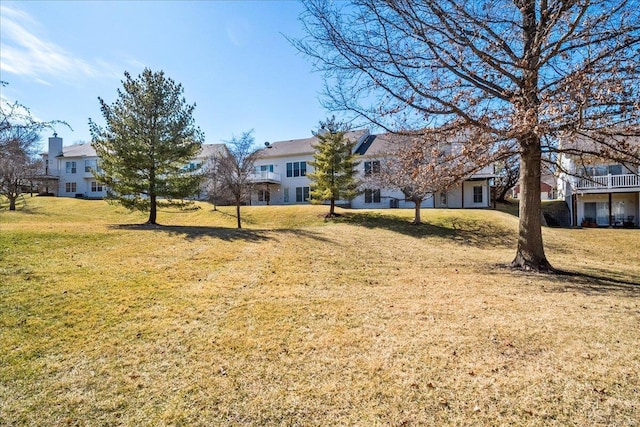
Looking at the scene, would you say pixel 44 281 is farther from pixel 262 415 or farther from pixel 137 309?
pixel 262 415

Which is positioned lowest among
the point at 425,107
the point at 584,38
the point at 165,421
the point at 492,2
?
the point at 165,421

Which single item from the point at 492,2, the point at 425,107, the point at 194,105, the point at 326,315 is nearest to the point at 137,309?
the point at 326,315

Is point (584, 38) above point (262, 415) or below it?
above

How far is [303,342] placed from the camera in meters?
5.06

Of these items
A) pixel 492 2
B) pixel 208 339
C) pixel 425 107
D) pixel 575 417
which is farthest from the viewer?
pixel 425 107

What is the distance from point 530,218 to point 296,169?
29915 mm

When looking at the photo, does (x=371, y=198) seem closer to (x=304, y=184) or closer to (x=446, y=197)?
(x=446, y=197)

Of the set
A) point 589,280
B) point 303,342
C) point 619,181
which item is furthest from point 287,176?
point 303,342

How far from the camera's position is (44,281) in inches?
295

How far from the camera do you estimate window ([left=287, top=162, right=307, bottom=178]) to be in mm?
38062

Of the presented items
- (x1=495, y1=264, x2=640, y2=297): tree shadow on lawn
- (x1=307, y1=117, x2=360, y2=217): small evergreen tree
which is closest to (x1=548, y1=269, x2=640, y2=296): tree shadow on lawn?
(x1=495, y1=264, x2=640, y2=297): tree shadow on lawn

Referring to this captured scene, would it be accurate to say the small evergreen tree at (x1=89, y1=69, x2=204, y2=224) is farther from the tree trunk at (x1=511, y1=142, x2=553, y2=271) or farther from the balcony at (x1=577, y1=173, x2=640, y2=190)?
the balcony at (x1=577, y1=173, x2=640, y2=190)

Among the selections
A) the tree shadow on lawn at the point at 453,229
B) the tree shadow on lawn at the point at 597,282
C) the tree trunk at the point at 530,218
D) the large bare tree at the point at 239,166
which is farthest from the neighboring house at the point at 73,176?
the tree shadow on lawn at the point at 597,282

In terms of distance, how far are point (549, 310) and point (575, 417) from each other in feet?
11.3
